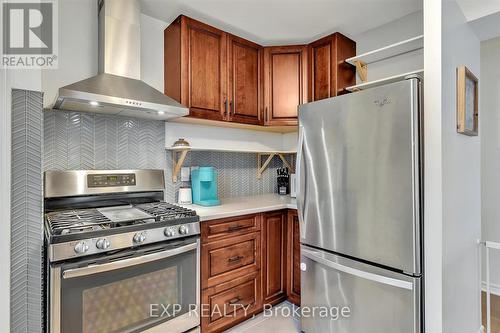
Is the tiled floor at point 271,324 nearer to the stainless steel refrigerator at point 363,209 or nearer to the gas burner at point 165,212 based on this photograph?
the stainless steel refrigerator at point 363,209

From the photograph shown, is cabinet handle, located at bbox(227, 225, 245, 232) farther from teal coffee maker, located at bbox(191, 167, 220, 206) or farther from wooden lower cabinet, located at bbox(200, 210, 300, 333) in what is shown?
teal coffee maker, located at bbox(191, 167, 220, 206)

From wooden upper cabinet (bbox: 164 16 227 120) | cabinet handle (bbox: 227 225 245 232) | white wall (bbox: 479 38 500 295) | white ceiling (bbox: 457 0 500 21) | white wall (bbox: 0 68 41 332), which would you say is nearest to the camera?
white wall (bbox: 0 68 41 332)

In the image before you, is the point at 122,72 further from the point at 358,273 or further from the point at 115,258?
the point at 358,273

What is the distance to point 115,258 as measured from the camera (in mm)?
1425


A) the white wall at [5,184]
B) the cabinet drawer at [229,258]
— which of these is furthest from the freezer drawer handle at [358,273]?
the white wall at [5,184]

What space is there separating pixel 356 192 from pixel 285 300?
1328 millimetres

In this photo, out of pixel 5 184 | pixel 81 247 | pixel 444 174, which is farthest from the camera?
Answer: pixel 444 174

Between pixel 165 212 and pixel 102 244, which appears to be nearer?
pixel 102 244

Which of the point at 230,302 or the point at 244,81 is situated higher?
the point at 244,81

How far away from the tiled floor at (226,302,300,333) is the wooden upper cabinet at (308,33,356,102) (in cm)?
193

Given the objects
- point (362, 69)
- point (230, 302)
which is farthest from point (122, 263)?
point (362, 69)

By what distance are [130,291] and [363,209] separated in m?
1.41

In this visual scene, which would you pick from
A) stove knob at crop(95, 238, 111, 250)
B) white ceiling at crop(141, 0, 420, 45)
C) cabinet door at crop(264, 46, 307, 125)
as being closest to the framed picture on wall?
white ceiling at crop(141, 0, 420, 45)

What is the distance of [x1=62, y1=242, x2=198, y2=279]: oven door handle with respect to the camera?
130cm
